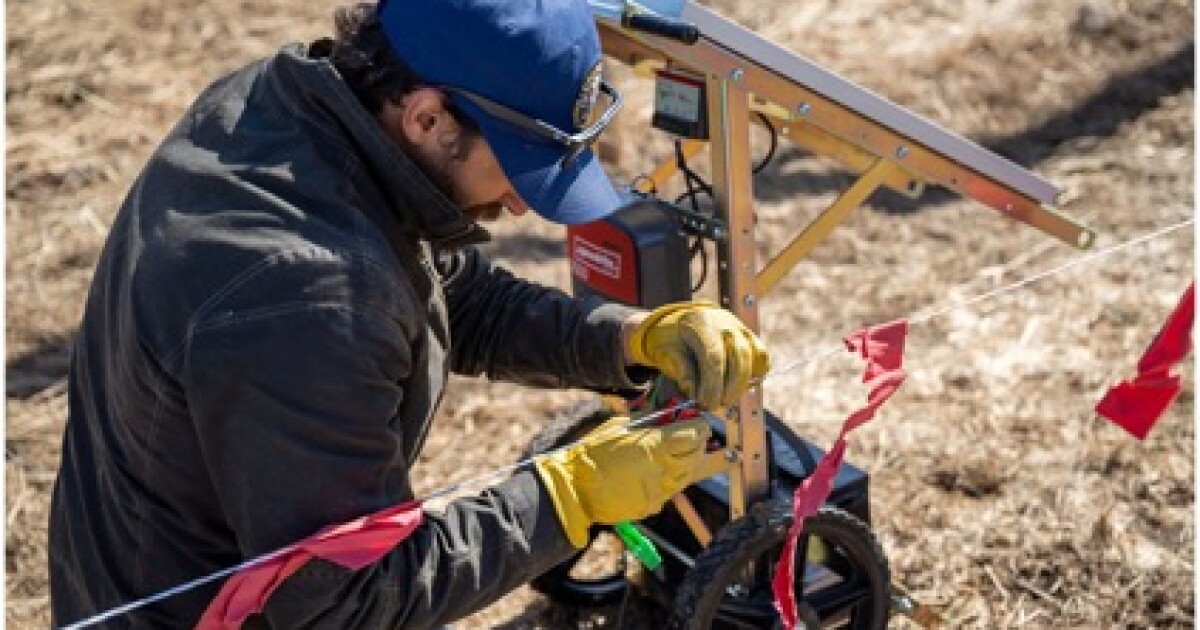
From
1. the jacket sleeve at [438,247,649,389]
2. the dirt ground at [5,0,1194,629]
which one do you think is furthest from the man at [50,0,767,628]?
the dirt ground at [5,0,1194,629]

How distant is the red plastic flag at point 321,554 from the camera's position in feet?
6.93

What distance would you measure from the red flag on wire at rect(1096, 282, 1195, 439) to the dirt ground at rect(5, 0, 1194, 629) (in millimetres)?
646

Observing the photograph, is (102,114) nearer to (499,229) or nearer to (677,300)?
(499,229)

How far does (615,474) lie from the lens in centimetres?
250

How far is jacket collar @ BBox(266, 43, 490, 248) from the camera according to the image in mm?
2174

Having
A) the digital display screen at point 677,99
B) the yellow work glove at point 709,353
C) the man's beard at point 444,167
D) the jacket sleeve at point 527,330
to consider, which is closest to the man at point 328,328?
the man's beard at point 444,167

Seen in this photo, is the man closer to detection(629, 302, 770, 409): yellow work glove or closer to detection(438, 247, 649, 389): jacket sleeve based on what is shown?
detection(629, 302, 770, 409): yellow work glove

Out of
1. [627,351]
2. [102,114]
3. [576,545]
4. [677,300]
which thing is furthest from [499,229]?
[576,545]

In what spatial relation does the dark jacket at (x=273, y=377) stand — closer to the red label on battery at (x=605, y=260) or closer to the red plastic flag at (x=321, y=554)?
the red plastic flag at (x=321, y=554)

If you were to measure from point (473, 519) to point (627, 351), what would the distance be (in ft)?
2.10

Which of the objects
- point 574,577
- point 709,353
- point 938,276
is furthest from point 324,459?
point 938,276

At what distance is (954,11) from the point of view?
734 cm

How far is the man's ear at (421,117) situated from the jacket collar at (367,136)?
3 centimetres

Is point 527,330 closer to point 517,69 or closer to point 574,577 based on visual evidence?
point 517,69
